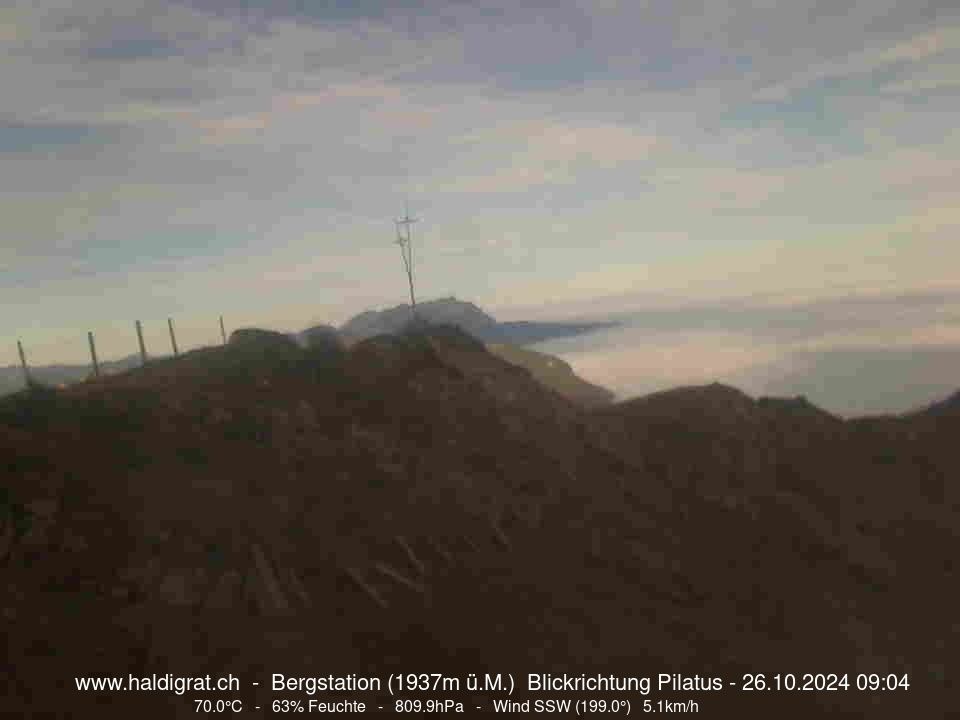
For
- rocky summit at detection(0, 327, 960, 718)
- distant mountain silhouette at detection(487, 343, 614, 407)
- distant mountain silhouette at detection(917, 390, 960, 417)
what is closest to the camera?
rocky summit at detection(0, 327, 960, 718)

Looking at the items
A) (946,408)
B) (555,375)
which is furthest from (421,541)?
(555,375)

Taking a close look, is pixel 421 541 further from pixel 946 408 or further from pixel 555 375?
pixel 555 375

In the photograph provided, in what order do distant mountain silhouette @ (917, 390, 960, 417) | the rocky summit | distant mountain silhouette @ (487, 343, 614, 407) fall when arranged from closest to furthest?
1. the rocky summit
2. distant mountain silhouette @ (917, 390, 960, 417)
3. distant mountain silhouette @ (487, 343, 614, 407)

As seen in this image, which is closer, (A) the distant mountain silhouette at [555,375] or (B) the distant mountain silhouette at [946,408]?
(B) the distant mountain silhouette at [946,408]

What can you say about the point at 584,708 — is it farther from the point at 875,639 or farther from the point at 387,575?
the point at 875,639

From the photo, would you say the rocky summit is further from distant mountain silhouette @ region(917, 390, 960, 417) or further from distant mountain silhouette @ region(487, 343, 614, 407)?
distant mountain silhouette @ region(487, 343, 614, 407)

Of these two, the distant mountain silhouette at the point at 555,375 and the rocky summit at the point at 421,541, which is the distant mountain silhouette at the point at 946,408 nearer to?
the rocky summit at the point at 421,541

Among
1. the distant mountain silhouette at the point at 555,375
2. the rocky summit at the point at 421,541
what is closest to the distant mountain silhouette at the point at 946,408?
the rocky summit at the point at 421,541

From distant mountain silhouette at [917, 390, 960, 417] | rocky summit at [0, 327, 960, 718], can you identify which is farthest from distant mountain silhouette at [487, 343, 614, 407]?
rocky summit at [0, 327, 960, 718]

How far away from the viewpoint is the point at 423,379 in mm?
20859

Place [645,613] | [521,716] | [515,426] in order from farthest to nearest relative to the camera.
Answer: [515,426], [645,613], [521,716]

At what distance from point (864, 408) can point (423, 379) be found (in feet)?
210

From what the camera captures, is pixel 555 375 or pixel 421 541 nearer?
pixel 421 541

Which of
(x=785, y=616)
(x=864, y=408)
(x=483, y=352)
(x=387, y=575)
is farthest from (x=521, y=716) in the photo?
(x=864, y=408)
